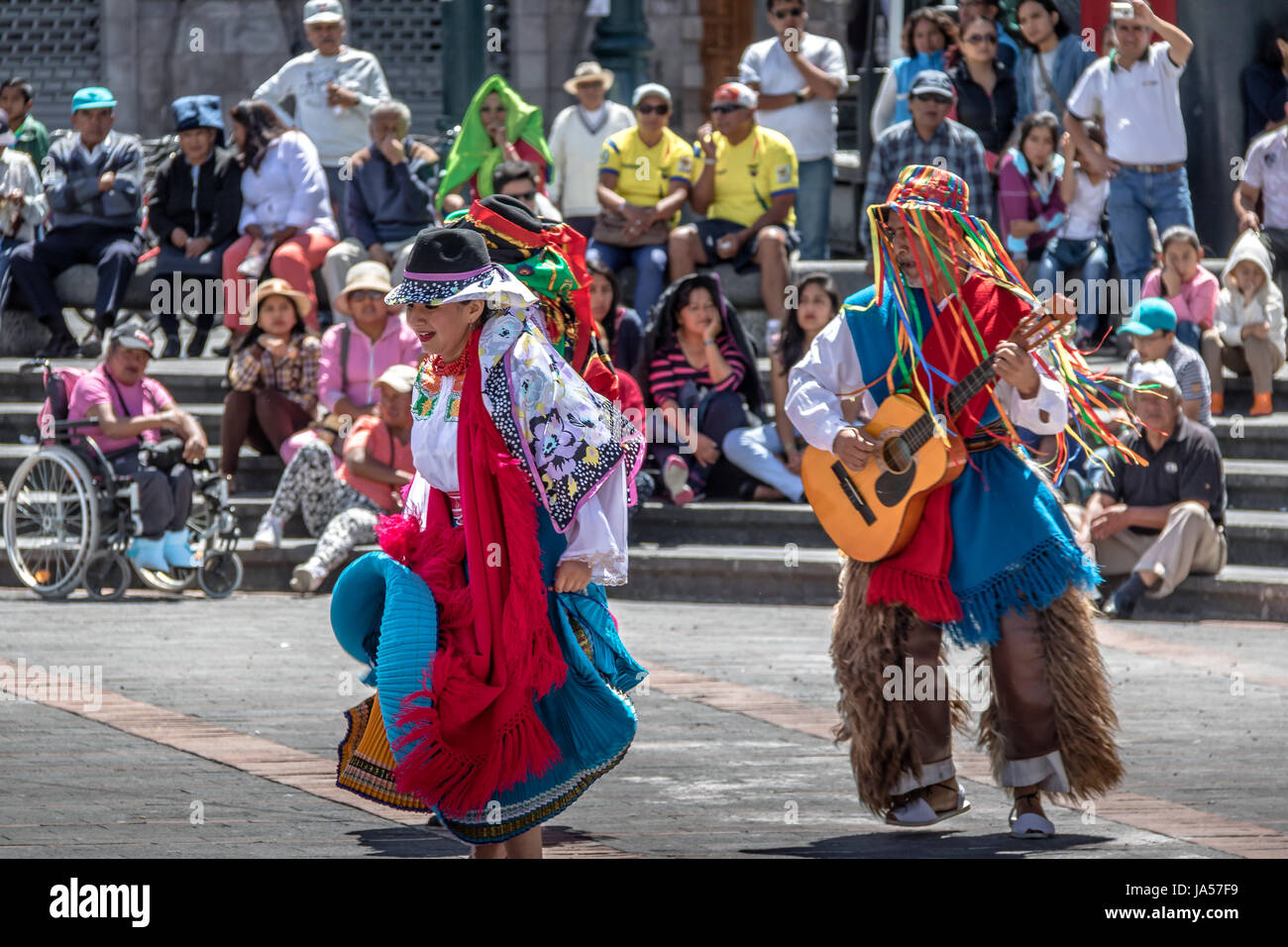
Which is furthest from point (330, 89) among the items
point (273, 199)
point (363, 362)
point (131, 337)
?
point (131, 337)

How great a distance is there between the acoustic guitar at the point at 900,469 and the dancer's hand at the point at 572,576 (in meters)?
1.25

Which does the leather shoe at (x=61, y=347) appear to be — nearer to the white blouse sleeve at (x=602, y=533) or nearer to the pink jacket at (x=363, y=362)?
the pink jacket at (x=363, y=362)

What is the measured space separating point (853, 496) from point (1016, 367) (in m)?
0.66

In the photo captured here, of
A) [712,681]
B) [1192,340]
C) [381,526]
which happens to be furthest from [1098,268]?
[381,526]

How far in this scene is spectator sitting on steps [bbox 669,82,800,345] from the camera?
13047 millimetres

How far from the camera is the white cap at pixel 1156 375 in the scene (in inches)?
420

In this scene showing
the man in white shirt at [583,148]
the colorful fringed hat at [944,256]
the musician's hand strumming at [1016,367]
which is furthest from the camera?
the man in white shirt at [583,148]

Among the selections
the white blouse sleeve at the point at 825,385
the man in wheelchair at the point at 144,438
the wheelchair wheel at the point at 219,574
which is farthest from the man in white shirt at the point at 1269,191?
the white blouse sleeve at the point at 825,385

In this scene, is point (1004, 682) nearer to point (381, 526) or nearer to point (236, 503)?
point (381, 526)

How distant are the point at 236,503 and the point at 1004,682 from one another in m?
6.87

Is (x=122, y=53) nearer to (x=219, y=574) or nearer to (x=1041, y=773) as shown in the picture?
(x=219, y=574)

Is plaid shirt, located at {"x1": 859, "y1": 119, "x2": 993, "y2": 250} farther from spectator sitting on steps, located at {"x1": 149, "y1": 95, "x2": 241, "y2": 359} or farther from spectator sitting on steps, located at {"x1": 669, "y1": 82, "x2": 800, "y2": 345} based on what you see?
spectator sitting on steps, located at {"x1": 149, "y1": 95, "x2": 241, "y2": 359}

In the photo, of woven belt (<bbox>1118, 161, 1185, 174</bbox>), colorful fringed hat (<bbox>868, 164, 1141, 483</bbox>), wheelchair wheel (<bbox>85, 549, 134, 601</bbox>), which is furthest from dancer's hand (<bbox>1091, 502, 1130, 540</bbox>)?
wheelchair wheel (<bbox>85, 549, 134, 601</bbox>)

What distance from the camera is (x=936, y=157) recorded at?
1260cm
